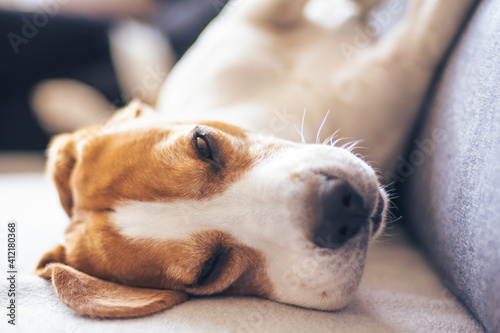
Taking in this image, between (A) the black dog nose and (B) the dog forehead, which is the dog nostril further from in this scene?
(B) the dog forehead

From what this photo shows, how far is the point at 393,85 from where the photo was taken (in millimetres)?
1882

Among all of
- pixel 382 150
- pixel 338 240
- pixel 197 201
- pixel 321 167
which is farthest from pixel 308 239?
pixel 382 150

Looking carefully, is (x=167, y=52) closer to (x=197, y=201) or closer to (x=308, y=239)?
(x=197, y=201)

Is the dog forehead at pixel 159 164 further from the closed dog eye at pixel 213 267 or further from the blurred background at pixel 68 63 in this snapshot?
the blurred background at pixel 68 63

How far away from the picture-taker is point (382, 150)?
1.88 m

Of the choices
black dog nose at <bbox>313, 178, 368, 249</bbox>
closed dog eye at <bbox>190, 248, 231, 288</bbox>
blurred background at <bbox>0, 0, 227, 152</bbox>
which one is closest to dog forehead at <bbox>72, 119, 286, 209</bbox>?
closed dog eye at <bbox>190, 248, 231, 288</bbox>

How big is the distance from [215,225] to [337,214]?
14.2 inches

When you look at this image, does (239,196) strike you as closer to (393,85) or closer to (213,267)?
(213,267)

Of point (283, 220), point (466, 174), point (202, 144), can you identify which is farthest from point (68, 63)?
point (466, 174)

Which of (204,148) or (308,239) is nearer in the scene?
(308,239)

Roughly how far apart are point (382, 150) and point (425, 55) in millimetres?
402

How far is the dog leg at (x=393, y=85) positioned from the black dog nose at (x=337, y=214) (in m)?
0.70

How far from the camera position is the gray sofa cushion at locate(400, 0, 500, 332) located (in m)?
1.05

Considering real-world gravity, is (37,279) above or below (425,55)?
below
